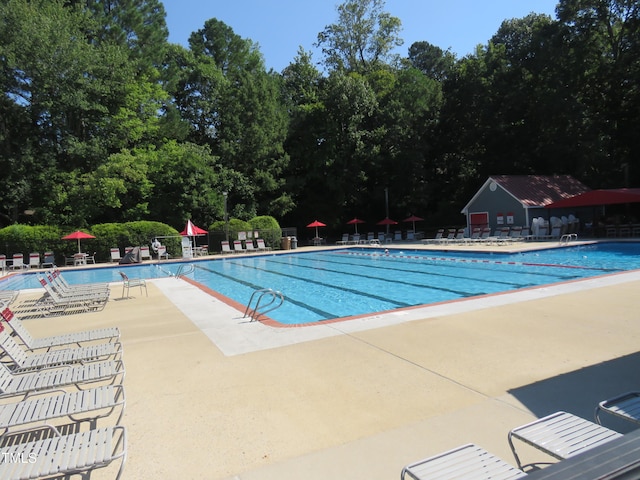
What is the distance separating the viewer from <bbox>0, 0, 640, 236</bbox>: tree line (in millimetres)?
27469

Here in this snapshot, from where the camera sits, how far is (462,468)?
2.22 m

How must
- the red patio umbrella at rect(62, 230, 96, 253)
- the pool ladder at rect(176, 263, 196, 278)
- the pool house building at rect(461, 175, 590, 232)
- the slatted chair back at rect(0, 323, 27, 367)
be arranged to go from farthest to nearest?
1. the pool house building at rect(461, 175, 590, 232)
2. the red patio umbrella at rect(62, 230, 96, 253)
3. the pool ladder at rect(176, 263, 196, 278)
4. the slatted chair back at rect(0, 323, 27, 367)

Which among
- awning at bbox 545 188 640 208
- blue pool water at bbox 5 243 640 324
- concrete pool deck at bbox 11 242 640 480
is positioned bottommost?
blue pool water at bbox 5 243 640 324

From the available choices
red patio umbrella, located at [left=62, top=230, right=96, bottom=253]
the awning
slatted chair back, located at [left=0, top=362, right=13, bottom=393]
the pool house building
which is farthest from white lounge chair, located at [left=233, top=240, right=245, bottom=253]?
slatted chair back, located at [left=0, top=362, right=13, bottom=393]

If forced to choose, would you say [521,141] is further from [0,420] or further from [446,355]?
[0,420]

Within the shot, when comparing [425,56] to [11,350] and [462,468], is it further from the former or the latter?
[462,468]

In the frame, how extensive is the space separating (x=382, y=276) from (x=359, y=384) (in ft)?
36.1

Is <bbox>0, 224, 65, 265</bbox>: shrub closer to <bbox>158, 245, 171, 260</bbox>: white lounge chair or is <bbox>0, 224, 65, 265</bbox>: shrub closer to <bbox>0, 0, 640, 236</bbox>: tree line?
<bbox>0, 0, 640, 236</bbox>: tree line

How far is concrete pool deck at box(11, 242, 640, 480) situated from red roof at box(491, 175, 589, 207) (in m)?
21.1

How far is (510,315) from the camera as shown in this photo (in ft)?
23.2

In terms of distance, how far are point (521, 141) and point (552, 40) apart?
7.29 m

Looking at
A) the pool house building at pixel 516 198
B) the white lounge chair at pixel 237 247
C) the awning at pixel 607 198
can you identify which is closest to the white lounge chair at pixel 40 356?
the white lounge chair at pixel 237 247

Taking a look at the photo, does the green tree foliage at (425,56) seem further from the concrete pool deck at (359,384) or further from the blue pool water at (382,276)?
the concrete pool deck at (359,384)

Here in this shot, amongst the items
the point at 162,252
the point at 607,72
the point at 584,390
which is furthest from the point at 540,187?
the point at 584,390
